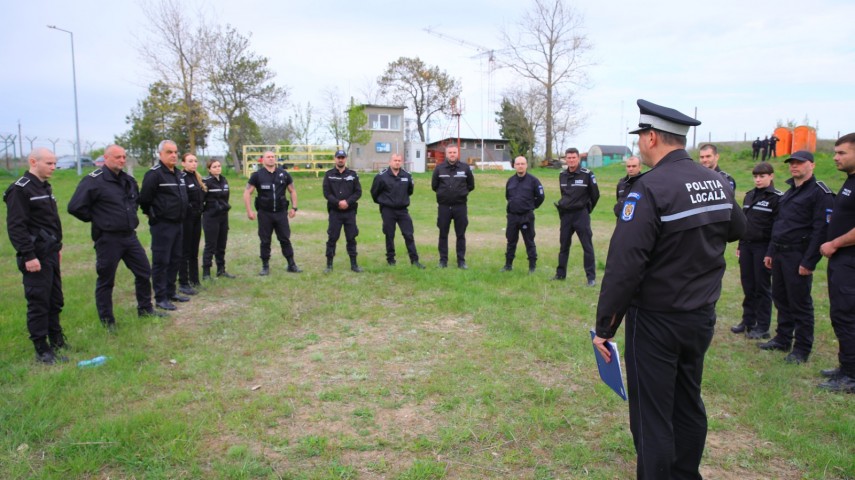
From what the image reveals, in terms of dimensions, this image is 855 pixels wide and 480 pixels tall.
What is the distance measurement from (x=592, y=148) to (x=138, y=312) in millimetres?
57519

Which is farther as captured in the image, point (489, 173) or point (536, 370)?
point (489, 173)

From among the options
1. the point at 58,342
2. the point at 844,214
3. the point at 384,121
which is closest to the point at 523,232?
the point at 844,214

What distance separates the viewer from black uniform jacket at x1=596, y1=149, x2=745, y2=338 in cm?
263

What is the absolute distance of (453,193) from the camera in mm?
9219

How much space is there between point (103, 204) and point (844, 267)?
7.11 metres

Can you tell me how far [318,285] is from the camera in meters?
8.08

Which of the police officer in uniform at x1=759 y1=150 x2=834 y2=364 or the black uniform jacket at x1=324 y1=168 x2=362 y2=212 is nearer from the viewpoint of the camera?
the police officer in uniform at x1=759 y1=150 x2=834 y2=364

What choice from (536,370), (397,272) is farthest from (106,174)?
(536,370)

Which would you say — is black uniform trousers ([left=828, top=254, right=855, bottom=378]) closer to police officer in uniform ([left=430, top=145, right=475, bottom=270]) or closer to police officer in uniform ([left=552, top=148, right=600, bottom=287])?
police officer in uniform ([left=552, top=148, right=600, bottom=287])

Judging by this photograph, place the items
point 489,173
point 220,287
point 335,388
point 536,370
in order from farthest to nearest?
point 489,173 < point 220,287 < point 536,370 < point 335,388

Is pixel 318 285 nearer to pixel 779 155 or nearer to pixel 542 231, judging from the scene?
pixel 542 231

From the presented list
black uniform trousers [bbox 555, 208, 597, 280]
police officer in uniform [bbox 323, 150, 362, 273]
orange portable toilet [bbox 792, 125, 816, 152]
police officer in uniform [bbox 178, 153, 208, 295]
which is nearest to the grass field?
police officer in uniform [bbox 178, 153, 208, 295]

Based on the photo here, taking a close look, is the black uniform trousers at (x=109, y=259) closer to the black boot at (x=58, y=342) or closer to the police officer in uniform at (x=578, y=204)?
the black boot at (x=58, y=342)

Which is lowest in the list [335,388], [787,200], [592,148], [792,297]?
[335,388]
